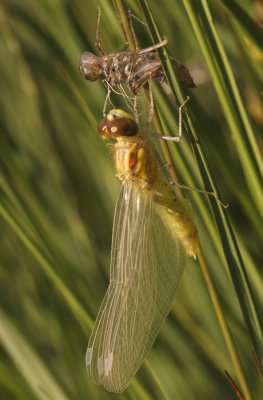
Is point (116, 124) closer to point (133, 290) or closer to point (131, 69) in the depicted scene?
point (131, 69)

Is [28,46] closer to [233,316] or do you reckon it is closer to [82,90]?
[82,90]

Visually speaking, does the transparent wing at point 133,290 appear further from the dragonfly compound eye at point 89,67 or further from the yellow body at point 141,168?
the dragonfly compound eye at point 89,67

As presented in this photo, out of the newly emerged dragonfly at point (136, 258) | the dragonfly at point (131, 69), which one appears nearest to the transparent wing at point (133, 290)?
the newly emerged dragonfly at point (136, 258)

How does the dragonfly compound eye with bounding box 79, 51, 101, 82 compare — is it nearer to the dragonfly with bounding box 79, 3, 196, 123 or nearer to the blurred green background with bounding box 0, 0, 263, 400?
the dragonfly with bounding box 79, 3, 196, 123

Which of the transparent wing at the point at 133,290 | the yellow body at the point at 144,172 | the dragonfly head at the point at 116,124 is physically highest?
the dragonfly head at the point at 116,124

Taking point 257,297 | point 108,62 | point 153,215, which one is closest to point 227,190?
point 153,215

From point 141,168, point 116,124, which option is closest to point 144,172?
point 141,168
